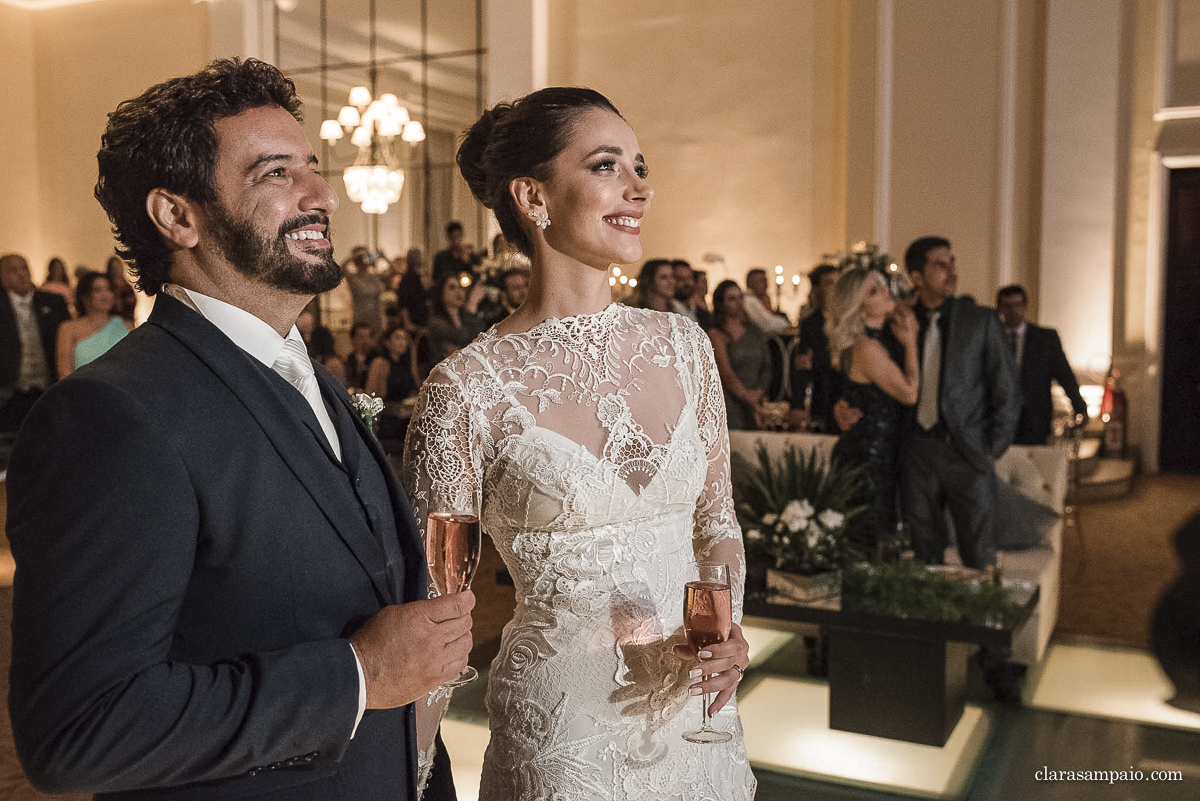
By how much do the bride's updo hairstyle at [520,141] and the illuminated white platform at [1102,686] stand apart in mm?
3237

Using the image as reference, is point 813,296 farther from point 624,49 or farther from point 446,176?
point 446,176

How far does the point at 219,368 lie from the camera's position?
3.85 feet

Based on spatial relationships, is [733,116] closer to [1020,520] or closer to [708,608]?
[1020,520]

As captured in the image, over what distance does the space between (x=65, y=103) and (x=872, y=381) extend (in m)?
14.4

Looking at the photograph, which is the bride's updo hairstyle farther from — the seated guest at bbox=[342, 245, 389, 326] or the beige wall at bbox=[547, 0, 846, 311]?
the seated guest at bbox=[342, 245, 389, 326]

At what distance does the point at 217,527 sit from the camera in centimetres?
110

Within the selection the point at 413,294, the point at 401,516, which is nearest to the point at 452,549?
the point at 401,516

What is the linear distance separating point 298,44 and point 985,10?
30.6 ft

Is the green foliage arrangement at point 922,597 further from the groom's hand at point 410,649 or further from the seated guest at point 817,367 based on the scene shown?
the groom's hand at point 410,649

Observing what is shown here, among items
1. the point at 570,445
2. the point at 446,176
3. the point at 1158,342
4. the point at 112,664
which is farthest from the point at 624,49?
the point at 112,664

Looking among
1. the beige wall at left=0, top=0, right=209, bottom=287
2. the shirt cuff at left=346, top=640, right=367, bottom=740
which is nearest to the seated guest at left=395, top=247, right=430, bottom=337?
the beige wall at left=0, top=0, right=209, bottom=287

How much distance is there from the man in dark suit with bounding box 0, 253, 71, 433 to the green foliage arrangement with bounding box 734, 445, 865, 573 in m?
6.62

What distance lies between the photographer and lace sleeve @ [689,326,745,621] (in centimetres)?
197

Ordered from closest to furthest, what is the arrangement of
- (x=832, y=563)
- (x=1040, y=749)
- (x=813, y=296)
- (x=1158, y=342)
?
(x=1040, y=749) → (x=832, y=563) → (x=813, y=296) → (x=1158, y=342)
